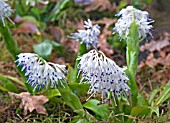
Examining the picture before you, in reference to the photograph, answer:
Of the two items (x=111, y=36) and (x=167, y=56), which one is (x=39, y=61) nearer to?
(x=167, y=56)

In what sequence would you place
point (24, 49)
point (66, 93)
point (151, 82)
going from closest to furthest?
point (66, 93) → point (151, 82) → point (24, 49)

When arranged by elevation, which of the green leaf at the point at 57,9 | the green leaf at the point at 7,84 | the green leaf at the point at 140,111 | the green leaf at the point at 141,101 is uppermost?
the green leaf at the point at 57,9

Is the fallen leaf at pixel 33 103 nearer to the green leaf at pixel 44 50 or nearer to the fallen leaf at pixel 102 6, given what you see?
the green leaf at pixel 44 50

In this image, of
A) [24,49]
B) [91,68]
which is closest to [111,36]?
[24,49]

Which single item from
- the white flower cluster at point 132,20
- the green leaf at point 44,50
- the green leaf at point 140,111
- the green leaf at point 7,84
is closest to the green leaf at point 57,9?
the green leaf at point 44,50

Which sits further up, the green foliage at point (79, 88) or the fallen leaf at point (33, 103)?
the green foliage at point (79, 88)

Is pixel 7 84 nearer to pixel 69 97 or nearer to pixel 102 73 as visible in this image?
pixel 69 97

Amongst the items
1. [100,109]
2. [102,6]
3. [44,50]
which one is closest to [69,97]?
[100,109]
